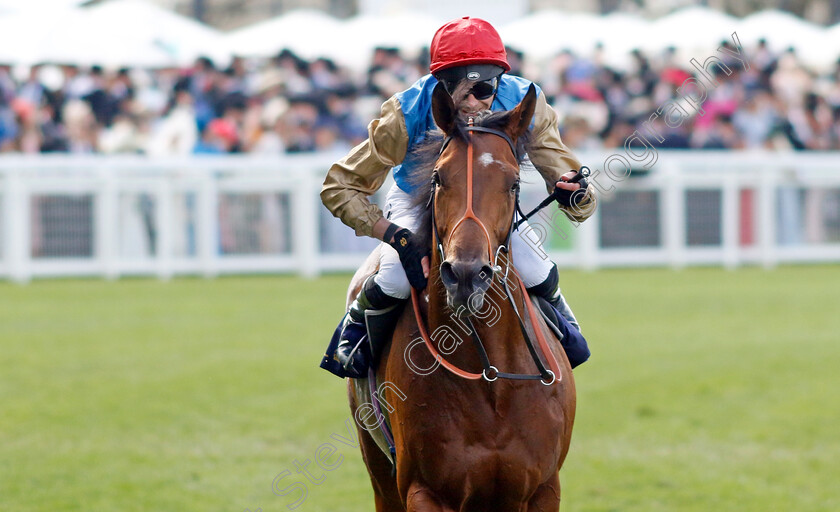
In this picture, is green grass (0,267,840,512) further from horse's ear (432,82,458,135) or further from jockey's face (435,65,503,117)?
horse's ear (432,82,458,135)

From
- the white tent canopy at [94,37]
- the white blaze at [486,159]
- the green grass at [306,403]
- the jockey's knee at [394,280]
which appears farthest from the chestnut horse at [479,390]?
the white tent canopy at [94,37]

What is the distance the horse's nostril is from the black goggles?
809mm

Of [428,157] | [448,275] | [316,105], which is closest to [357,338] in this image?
[428,157]

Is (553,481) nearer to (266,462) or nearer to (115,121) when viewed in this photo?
(266,462)

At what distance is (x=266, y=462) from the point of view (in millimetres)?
6641

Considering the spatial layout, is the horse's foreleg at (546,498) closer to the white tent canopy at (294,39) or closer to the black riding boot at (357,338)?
the black riding boot at (357,338)

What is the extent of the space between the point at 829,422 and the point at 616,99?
1025 centimetres

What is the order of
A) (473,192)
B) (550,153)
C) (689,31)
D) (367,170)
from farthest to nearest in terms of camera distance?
(689,31)
(367,170)
(550,153)
(473,192)

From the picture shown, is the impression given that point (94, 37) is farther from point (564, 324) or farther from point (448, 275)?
point (448, 275)

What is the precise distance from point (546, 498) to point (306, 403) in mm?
4371

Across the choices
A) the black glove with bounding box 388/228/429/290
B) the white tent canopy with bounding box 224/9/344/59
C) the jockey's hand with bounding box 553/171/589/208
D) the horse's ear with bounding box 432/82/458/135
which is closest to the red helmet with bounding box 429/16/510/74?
the horse's ear with bounding box 432/82/458/135

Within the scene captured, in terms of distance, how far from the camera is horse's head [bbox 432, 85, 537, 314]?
326 cm

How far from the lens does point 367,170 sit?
415 cm

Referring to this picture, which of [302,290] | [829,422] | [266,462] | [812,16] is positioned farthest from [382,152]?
[812,16]
